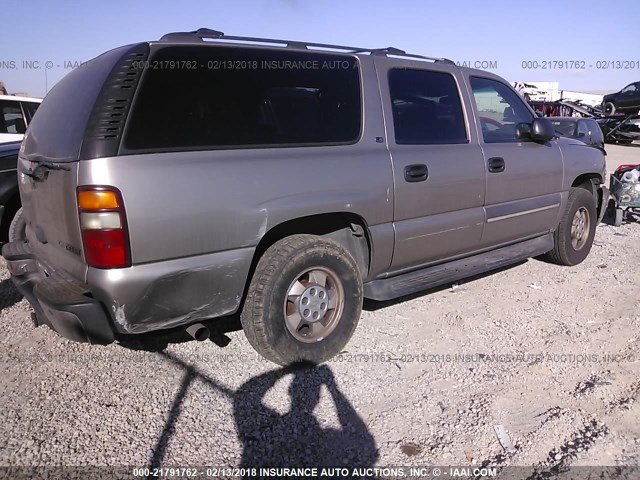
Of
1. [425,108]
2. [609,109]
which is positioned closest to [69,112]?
[425,108]

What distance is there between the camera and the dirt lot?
2.56 m

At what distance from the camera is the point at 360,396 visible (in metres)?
3.05

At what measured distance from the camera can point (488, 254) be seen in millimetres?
4484

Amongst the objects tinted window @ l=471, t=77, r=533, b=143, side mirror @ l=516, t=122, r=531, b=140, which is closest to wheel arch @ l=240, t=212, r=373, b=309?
tinted window @ l=471, t=77, r=533, b=143

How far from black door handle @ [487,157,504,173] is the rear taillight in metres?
2.87

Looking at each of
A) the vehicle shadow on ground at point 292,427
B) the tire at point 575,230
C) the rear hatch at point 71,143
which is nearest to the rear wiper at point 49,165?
the rear hatch at point 71,143

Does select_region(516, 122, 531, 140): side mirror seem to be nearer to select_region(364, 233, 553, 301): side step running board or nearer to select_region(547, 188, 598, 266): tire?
select_region(364, 233, 553, 301): side step running board

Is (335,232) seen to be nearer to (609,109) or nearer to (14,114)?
(14,114)

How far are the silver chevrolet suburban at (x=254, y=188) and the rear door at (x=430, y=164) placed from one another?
0.01 m

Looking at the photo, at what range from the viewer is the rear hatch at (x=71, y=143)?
2566mm

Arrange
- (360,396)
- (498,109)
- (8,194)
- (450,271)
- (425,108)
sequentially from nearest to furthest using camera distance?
(360,396), (425,108), (450,271), (498,109), (8,194)

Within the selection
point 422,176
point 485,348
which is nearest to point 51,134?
point 422,176

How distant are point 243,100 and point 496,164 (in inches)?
88.6

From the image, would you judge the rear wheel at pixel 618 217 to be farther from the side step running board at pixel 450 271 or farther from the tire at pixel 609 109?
the tire at pixel 609 109
